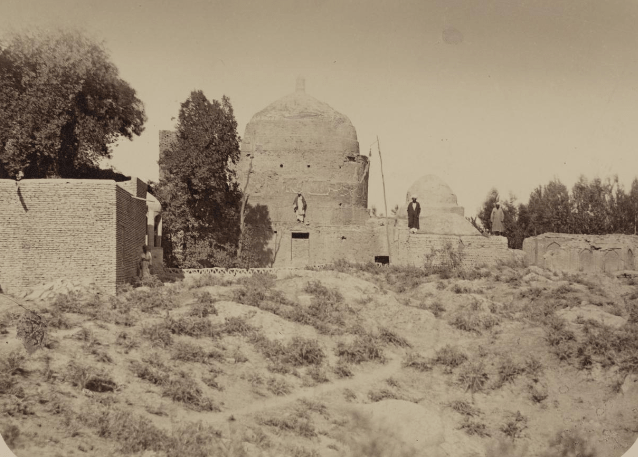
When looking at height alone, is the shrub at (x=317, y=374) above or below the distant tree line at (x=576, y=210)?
below

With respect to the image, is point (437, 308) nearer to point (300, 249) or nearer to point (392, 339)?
point (392, 339)

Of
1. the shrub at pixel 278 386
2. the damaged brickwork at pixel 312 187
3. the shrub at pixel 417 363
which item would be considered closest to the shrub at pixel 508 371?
the shrub at pixel 417 363

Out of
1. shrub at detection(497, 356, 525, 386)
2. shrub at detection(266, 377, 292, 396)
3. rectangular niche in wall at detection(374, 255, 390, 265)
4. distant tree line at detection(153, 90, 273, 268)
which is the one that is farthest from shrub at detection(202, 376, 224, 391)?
rectangular niche in wall at detection(374, 255, 390, 265)

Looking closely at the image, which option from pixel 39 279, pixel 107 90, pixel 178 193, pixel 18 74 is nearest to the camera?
pixel 39 279

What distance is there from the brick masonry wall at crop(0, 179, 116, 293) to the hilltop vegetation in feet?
3.13

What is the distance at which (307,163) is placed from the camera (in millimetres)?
26812

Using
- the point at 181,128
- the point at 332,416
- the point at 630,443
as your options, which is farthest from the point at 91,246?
the point at 630,443

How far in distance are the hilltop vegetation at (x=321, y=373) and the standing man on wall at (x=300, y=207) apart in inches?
335

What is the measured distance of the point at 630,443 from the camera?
1113 cm

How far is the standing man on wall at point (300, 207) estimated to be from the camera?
25.9 meters

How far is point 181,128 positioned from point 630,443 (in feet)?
57.6

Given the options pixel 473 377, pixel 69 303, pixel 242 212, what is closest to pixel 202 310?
pixel 69 303

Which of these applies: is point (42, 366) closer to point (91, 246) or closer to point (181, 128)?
point (91, 246)

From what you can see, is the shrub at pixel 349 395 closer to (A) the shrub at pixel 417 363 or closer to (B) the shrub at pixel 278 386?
(B) the shrub at pixel 278 386
